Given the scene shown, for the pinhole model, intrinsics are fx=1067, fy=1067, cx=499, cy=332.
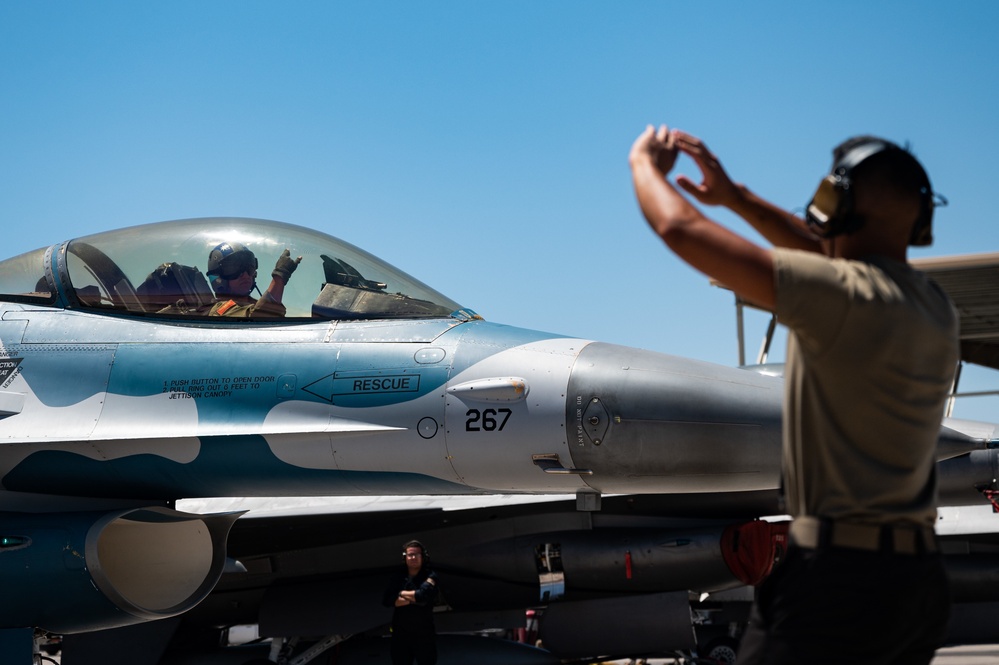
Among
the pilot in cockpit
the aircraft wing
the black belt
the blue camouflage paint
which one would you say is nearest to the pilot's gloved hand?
the pilot in cockpit

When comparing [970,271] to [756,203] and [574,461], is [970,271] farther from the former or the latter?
[756,203]

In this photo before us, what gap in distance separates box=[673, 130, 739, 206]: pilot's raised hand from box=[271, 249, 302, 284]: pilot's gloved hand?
4.17m

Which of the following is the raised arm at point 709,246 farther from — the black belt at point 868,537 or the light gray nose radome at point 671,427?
the light gray nose radome at point 671,427

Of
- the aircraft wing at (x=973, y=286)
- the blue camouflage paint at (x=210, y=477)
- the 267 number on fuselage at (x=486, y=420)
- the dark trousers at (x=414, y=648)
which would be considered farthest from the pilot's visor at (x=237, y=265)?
the aircraft wing at (x=973, y=286)

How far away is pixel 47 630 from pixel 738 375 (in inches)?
156

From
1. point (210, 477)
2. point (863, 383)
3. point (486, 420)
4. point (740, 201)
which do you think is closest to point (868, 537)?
point (863, 383)

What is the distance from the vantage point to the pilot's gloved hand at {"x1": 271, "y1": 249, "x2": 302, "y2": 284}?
6.22m

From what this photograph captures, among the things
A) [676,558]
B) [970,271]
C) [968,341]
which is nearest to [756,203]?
[676,558]

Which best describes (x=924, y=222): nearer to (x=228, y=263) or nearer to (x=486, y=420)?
(x=486, y=420)

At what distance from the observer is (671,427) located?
5074 millimetres

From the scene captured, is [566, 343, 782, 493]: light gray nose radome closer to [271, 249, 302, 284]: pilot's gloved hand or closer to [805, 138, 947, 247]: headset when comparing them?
[271, 249, 302, 284]: pilot's gloved hand

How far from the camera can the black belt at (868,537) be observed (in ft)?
6.55

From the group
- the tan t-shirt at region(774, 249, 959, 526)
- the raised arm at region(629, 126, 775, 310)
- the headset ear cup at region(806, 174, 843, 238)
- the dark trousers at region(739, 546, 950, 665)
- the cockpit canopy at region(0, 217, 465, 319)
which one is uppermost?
the cockpit canopy at region(0, 217, 465, 319)

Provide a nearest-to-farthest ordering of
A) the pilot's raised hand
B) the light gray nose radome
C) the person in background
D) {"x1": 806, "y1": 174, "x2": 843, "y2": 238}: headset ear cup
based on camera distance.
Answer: {"x1": 806, "y1": 174, "x2": 843, "y2": 238}: headset ear cup → the pilot's raised hand → the light gray nose radome → the person in background
